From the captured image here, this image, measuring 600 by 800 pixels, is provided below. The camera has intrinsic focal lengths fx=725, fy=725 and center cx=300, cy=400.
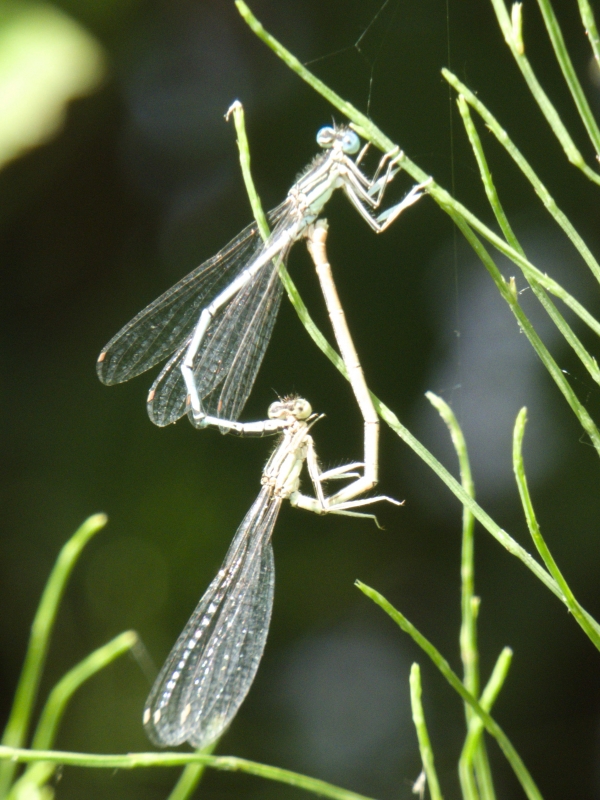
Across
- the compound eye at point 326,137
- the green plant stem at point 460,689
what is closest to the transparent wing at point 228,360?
the compound eye at point 326,137

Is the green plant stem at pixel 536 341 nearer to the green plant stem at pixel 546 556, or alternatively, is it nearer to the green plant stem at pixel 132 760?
the green plant stem at pixel 546 556

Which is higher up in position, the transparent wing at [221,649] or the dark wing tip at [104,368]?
the dark wing tip at [104,368]

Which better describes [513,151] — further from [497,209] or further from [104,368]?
[104,368]

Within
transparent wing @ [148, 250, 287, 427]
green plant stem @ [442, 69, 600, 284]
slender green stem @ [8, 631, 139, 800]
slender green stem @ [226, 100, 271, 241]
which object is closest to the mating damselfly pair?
transparent wing @ [148, 250, 287, 427]

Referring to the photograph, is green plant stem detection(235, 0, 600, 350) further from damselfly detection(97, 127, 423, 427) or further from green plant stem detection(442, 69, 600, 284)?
damselfly detection(97, 127, 423, 427)

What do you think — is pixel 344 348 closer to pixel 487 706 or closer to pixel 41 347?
pixel 487 706

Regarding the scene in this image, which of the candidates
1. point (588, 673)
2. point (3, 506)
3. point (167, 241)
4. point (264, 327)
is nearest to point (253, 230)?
point (264, 327)

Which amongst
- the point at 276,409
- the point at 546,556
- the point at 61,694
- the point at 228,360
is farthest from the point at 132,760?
the point at 228,360
